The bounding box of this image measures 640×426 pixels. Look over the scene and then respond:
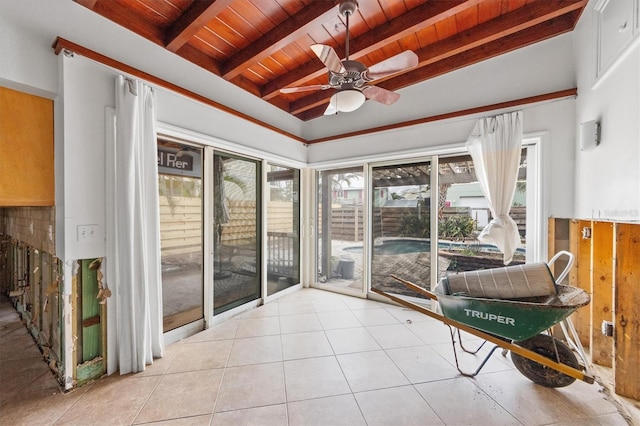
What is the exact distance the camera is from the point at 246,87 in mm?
3219

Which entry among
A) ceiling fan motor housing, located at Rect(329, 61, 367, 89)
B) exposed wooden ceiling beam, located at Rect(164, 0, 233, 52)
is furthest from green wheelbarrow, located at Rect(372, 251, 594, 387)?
exposed wooden ceiling beam, located at Rect(164, 0, 233, 52)

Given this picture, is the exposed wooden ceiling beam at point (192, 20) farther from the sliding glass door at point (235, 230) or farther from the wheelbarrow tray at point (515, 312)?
the wheelbarrow tray at point (515, 312)

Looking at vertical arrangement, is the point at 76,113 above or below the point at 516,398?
above

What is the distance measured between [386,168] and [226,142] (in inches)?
84.3

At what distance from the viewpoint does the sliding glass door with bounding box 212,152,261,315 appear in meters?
3.01

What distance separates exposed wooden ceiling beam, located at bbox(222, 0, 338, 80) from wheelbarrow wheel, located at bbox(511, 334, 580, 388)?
9.41 feet

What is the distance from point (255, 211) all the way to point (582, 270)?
3502 mm

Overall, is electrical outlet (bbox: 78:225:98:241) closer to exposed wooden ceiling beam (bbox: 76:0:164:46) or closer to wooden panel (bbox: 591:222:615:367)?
exposed wooden ceiling beam (bbox: 76:0:164:46)

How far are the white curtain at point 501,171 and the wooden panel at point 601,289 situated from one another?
1.84 feet

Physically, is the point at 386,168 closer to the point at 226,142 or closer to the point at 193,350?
the point at 226,142

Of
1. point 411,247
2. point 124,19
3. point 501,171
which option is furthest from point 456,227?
point 124,19

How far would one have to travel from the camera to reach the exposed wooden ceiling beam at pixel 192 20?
6.21 ft

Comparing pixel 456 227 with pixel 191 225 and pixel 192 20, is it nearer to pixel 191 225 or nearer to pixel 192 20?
pixel 191 225

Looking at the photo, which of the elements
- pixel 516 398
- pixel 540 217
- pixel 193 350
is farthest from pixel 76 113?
pixel 540 217
